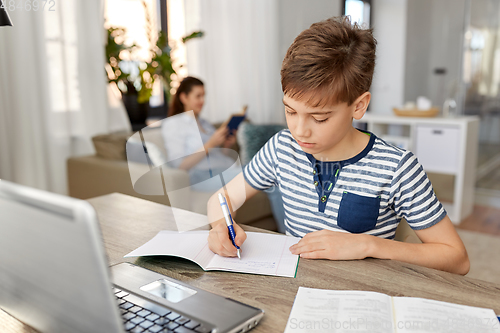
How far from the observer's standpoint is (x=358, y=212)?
3.00 feet

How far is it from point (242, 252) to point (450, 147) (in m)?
2.55

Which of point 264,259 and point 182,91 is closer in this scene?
point 264,259

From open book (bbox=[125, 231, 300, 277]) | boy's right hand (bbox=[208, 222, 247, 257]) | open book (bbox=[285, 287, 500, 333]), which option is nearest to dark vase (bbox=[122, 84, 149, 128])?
open book (bbox=[125, 231, 300, 277])

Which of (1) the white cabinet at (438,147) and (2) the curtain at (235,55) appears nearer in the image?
(1) the white cabinet at (438,147)

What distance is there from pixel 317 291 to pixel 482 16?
379cm

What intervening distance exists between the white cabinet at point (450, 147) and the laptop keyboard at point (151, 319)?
255 centimetres

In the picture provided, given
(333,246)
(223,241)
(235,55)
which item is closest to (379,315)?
(333,246)

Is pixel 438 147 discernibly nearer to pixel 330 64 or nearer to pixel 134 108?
pixel 134 108

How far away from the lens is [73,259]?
1.22 feet

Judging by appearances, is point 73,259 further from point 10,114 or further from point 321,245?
point 10,114

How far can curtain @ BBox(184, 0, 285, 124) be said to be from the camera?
314cm

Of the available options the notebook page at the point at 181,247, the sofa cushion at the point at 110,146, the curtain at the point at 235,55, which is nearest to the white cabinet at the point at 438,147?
the curtain at the point at 235,55

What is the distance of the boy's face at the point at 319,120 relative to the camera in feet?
2.63

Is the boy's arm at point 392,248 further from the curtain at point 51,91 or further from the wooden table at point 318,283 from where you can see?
the curtain at point 51,91
